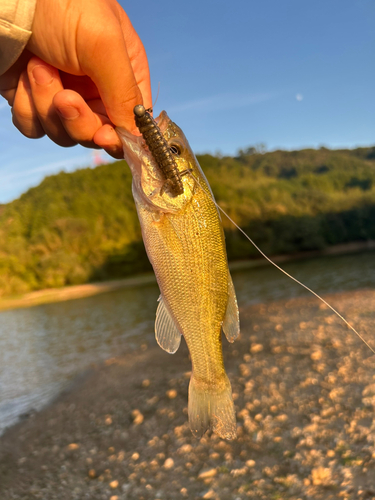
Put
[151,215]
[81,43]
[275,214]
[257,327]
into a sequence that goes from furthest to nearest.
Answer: [275,214] → [257,327] → [151,215] → [81,43]

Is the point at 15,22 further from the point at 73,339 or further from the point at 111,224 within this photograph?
the point at 111,224

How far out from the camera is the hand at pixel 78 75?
1.67 metres

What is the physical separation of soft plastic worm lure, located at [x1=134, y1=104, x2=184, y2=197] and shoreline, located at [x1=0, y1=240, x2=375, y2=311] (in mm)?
44322

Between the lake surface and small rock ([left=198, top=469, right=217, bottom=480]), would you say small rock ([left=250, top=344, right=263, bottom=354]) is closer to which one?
small rock ([left=198, top=469, right=217, bottom=480])

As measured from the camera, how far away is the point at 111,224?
66.2 meters

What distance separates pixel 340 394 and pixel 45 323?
2295 centimetres

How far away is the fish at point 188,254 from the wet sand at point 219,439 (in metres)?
4.01

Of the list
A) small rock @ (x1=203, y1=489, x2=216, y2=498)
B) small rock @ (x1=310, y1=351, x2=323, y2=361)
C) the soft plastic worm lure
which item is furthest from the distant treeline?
the soft plastic worm lure

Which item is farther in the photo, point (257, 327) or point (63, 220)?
point (63, 220)

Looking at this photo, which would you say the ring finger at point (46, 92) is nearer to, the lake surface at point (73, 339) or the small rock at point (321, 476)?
the small rock at point (321, 476)

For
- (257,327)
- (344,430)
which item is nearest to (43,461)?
(344,430)

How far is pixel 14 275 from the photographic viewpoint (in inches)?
2200

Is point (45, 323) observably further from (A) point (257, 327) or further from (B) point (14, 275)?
(B) point (14, 275)

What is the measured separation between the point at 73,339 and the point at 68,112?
738 inches
